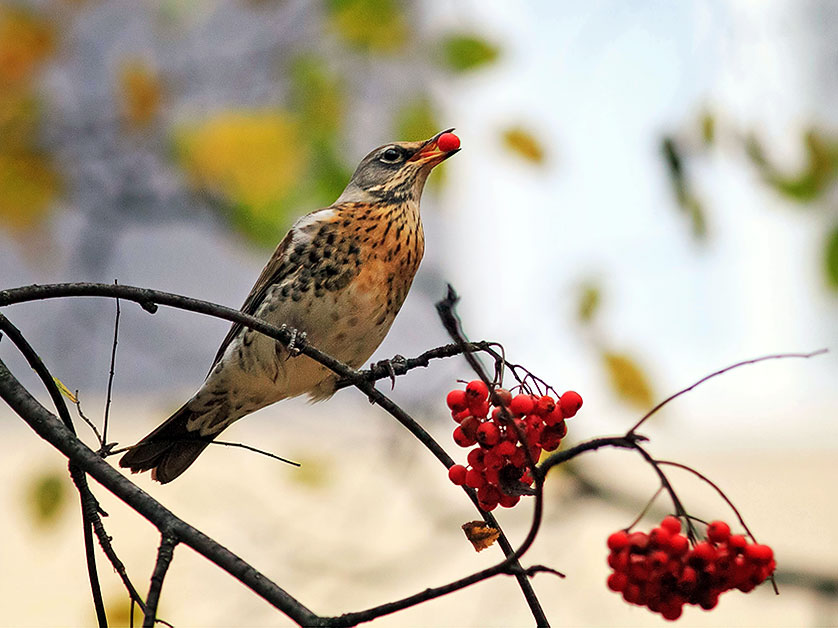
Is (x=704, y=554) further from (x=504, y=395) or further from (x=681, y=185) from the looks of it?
(x=681, y=185)

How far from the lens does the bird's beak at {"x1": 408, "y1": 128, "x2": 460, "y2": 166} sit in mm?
1432

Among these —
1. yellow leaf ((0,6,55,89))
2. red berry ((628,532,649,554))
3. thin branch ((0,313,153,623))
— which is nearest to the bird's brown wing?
yellow leaf ((0,6,55,89))

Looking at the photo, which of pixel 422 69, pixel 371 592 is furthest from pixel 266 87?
pixel 371 592

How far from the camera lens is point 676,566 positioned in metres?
0.61

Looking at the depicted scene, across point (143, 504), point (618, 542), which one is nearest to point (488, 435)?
point (618, 542)

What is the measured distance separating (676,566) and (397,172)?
3.42 ft

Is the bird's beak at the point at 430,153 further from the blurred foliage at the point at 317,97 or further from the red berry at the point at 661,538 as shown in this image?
the red berry at the point at 661,538

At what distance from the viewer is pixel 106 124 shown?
2.42m

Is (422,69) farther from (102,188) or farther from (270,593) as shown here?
(270,593)

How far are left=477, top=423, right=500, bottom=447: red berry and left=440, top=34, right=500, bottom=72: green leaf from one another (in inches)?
35.8

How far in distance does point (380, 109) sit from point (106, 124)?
743 mm

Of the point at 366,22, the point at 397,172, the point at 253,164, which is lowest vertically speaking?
the point at 253,164

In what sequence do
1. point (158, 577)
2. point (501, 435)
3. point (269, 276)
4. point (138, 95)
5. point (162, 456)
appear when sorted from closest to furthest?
point (158, 577)
point (501, 435)
point (162, 456)
point (269, 276)
point (138, 95)

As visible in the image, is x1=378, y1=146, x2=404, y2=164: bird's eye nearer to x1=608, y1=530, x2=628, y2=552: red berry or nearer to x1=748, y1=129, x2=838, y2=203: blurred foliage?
x1=748, y1=129, x2=838, y2=203: blurred foliage
